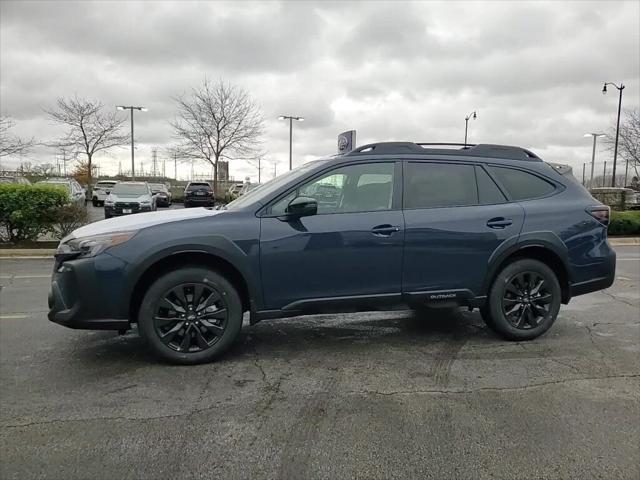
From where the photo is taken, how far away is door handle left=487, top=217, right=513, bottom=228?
451 centimetres

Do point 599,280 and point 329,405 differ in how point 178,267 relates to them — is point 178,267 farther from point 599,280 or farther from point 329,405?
point 599,280

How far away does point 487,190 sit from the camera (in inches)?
184

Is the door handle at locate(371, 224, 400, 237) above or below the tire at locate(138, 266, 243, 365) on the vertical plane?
above

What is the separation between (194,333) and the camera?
402 centimetres

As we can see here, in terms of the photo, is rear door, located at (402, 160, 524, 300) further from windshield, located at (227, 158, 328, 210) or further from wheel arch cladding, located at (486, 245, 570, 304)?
windshield, located at (227, 158, 328, 210)

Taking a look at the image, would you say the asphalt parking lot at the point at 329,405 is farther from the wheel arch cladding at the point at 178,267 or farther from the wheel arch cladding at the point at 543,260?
the wheel arch cladding at the point at 543,260

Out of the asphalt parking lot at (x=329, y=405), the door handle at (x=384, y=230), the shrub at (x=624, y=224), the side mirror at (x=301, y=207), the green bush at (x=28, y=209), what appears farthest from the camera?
the shrub at (x=624, y=224)

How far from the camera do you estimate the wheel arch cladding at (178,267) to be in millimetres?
3961

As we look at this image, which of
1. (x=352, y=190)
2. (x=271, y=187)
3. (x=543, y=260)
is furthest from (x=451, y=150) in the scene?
(x=271, y=187)

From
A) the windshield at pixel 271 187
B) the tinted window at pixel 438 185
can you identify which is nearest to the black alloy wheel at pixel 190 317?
the windshield at pixel 271 187

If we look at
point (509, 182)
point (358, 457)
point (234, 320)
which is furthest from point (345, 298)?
point (509, 182)

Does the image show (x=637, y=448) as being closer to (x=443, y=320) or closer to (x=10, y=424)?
(x=443, y=320)

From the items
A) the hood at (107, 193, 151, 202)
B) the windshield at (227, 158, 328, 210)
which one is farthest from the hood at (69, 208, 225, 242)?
the hood at (107, 193, 151, 202)

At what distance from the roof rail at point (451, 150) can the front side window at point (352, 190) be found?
6.5 inches
